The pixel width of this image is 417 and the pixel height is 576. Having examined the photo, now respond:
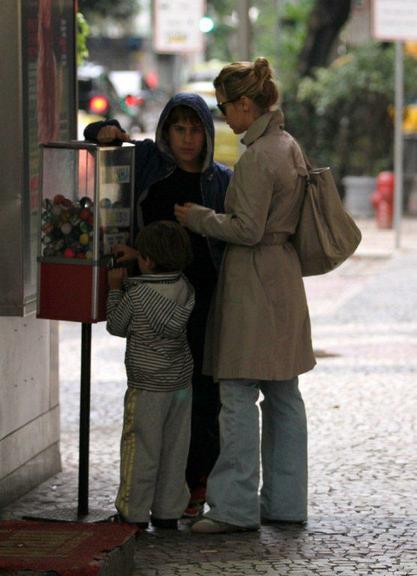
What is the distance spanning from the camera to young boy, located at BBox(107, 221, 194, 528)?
591cm

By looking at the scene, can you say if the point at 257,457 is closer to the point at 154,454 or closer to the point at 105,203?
the point at 154,454

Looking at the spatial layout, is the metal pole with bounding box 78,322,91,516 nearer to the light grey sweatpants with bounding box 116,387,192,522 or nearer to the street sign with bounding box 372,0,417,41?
the light grey sweatpants with bounding box 116,387,192,522

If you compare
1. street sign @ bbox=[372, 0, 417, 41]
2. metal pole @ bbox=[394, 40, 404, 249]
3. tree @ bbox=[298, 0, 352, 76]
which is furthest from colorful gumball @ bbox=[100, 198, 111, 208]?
tree @ bbox=[298, 0, 352, 76]

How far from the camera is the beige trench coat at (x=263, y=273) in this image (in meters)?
5.96

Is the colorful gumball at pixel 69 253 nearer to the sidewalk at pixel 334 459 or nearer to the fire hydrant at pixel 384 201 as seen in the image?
the sidewalk at pixel 334 459

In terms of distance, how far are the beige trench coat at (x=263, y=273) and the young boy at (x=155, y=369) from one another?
147 millimetres

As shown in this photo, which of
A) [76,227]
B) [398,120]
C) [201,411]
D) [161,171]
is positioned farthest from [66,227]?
[398,120]

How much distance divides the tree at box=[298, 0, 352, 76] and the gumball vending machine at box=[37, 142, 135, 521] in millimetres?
20866

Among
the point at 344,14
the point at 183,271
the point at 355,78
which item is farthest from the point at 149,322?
the point at 344,14

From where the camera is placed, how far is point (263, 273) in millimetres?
6035

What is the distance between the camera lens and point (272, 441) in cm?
630

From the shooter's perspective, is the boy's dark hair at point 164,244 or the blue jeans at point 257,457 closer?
the boy's dark hair at point 164,244

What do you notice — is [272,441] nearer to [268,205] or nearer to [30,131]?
[268,205]

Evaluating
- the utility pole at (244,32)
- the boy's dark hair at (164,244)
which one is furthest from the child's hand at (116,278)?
the utility pole at (244,32)
